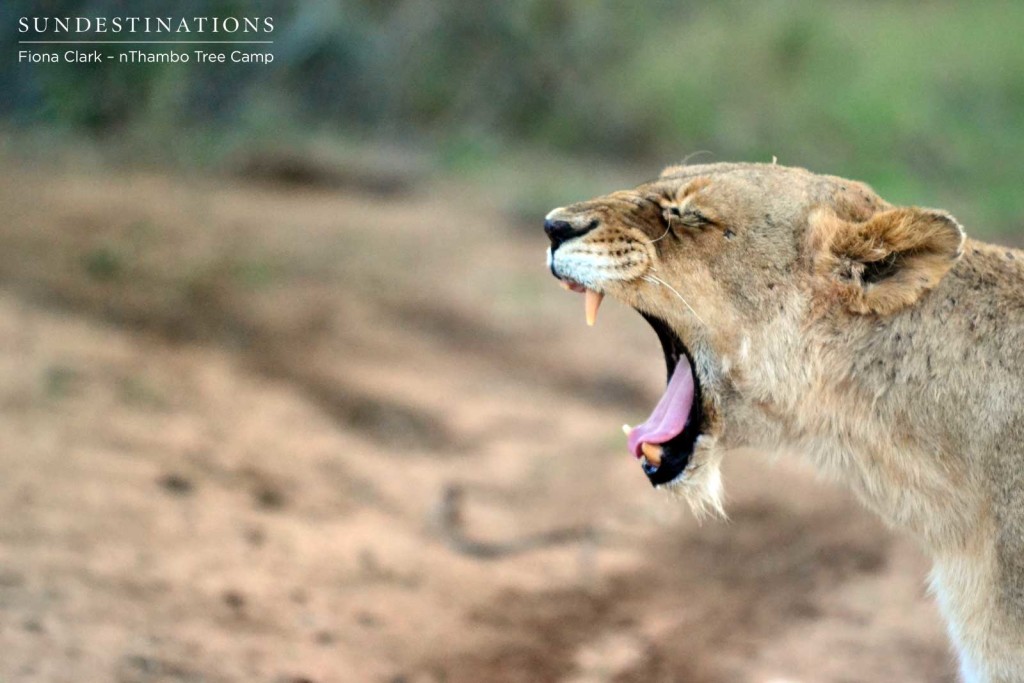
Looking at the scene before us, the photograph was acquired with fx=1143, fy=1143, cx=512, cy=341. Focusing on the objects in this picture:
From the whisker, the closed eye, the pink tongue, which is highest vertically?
the closed eye

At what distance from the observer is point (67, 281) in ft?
21.3

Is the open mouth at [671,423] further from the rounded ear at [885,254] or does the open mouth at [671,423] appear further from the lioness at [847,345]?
the rounded ear at [885,254]

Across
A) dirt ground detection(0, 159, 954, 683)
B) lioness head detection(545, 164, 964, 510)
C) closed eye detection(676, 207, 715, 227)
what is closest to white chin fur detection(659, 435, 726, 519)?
lioness head detection(545, 164, 964, 510)

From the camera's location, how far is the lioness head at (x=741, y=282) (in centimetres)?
305

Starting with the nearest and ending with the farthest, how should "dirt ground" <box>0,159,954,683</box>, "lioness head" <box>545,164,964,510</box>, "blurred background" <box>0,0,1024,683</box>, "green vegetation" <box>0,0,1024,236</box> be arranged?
1. "lioness head" <box>545,164,964,510</box>
2. "dirt ground" <box>0,159,954,683</box>
3. "blurred background" <box>0,0,1024,683</box>
4. "green vegetation" <box>0,0,1024,236</box>

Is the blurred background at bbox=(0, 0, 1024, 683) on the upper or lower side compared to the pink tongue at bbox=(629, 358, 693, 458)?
upper

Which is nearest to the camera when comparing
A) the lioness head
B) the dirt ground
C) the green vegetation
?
the lioness head

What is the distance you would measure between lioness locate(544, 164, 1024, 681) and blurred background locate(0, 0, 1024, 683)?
0.37 m

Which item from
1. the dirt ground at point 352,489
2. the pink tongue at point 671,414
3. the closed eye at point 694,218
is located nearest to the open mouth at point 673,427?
the pink tongue at point 671,414

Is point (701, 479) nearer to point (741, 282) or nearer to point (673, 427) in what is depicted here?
point (673, 427)

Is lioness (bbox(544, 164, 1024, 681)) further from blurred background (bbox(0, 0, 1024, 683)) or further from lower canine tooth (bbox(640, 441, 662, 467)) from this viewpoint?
blurred background (bbox(0, 0, 1024, 683))

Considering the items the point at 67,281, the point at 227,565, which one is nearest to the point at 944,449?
the point at 227,565

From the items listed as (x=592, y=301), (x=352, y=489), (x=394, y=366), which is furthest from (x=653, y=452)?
(x=394, y=366)

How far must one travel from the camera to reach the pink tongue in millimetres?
3354
